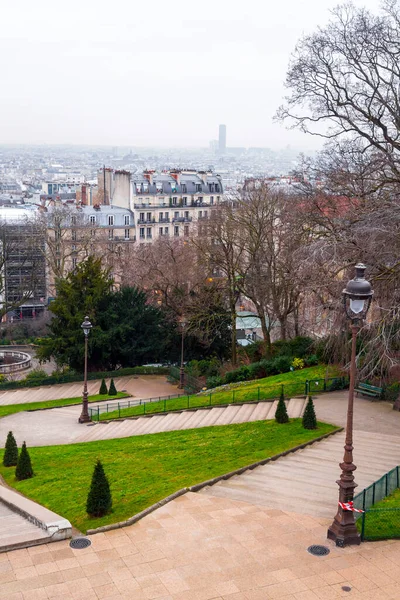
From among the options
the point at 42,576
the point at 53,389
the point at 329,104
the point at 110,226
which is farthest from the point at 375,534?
the point at 110,226

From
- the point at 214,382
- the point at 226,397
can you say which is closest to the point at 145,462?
the point at 226,397

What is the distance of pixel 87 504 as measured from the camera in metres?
16.1

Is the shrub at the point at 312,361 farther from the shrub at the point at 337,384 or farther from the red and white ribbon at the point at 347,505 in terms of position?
the red and white ribbon at the point at 347,505

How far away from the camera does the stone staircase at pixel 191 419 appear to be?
27297 millimetres

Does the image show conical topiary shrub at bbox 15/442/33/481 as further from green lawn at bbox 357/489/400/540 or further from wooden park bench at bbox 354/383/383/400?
wooden park bench at bbox 354/383/383/400

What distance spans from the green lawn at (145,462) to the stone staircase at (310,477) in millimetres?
714

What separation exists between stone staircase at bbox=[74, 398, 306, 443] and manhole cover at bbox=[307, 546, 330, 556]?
1162cm

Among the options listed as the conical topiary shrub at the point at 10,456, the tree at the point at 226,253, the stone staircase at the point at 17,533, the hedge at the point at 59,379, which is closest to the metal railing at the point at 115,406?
the hedge at the point at 59,379

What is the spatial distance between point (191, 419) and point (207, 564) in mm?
14902

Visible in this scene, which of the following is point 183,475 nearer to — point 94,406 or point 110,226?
point 94,406

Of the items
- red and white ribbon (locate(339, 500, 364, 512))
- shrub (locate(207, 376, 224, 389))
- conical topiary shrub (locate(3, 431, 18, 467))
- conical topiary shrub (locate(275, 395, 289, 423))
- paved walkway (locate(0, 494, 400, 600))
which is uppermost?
red and white ribbon (locate(339, 500, 364, 512))

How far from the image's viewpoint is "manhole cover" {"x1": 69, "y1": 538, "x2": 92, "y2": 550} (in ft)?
48.3

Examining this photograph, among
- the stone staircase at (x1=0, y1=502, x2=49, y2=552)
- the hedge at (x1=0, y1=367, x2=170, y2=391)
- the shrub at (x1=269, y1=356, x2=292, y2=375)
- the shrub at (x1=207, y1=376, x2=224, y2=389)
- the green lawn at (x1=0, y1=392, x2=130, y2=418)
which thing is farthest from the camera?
the hedge at (x1=0, y1=367, x2=170, y2=391)


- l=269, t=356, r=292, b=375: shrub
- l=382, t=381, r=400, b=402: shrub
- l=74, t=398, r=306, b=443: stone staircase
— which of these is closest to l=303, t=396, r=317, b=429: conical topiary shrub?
→ l=74, t=398, r=306, b=443: stone staircase
